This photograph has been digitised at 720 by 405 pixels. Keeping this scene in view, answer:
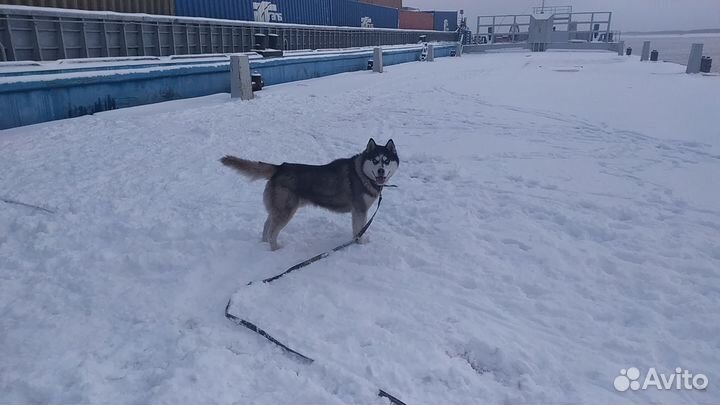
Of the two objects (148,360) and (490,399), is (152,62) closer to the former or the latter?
(148,360)

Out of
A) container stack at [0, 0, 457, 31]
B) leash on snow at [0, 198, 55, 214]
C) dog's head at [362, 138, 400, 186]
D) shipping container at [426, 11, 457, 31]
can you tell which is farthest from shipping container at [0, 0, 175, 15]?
shipping container at [426, 11, 457, 31]

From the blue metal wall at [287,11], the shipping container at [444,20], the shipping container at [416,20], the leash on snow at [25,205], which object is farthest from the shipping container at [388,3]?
the leash on snow at [25,205]

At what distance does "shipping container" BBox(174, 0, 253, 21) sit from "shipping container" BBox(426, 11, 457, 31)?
36.7 m

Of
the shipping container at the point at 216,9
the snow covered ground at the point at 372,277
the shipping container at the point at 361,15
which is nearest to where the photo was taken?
the snow covered ground at the point at 372,277

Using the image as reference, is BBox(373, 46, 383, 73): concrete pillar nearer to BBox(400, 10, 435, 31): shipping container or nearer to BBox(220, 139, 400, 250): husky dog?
BBox(220, 139, 400, 250): husky dog

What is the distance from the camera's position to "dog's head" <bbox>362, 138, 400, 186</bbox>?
4297 millimetres

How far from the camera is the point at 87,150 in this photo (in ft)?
25.1

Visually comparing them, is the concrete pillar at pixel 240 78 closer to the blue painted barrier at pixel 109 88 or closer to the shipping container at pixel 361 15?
the blue painted barrier at pixel 109 88

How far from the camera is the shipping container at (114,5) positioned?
1089 cm

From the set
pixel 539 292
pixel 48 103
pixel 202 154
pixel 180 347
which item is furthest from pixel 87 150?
pixel 539 292

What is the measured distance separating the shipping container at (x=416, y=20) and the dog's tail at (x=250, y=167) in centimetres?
4310

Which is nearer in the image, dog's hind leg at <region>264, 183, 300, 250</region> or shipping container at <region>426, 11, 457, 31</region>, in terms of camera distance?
dog's hind leg at <region>264, 183, 300, 250</region>

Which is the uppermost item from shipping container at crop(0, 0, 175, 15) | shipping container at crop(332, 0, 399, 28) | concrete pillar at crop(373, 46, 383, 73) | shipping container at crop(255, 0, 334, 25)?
shipping container at crop(332, 0, 399, 28)

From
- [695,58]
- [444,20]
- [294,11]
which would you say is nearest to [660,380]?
[294,11]
